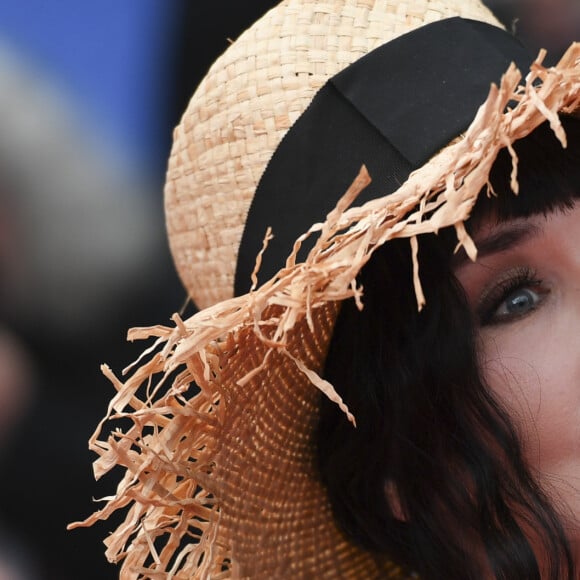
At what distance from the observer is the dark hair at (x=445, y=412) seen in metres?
1.14

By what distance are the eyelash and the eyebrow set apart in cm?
3

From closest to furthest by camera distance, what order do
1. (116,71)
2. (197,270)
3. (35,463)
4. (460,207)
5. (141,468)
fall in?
(460,207) < (141,468) < (197,270) < (35,463) < (116,71)

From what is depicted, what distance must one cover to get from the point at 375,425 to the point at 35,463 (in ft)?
3.50

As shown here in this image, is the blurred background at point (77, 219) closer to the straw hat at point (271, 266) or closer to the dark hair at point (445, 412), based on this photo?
the straw hat at point (271, 266)

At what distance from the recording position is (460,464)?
1.17 meters

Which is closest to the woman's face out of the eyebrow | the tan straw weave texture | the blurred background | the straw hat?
the eyebrow

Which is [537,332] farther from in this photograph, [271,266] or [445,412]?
[271,266]

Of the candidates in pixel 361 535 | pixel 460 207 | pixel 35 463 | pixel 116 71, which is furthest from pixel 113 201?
pixel 460 207

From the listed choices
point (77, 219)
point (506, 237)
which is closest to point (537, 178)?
point (506, 237)

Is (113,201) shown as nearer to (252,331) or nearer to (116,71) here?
(116,71)

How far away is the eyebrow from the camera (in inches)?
45.2

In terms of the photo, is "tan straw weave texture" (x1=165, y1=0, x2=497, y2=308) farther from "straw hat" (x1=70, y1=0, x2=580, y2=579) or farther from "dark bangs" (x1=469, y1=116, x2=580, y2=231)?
"dark bangs" (x1=469, y1=116, x2=580, y2=231)

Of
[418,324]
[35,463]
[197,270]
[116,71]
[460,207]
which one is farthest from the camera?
[116,71]

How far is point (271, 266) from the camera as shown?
46.4 inches
